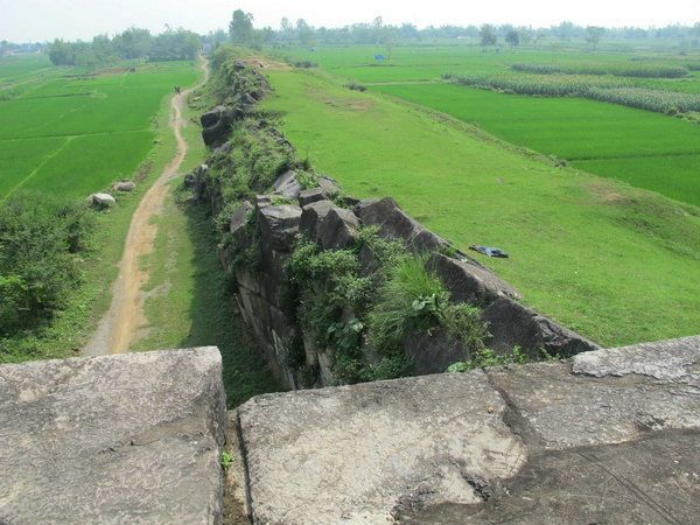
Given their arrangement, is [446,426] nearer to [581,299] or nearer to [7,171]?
[581,299]

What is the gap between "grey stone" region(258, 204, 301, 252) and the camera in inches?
484

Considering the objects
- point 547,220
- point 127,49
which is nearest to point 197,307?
Answer: point 547,220

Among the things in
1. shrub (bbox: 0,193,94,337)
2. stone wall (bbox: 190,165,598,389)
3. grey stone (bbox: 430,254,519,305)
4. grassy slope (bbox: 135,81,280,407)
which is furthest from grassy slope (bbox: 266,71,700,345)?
shrub (bbox: 0,193,94,337)

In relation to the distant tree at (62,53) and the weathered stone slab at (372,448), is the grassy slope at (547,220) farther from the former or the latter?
the distant tree at (62,53)

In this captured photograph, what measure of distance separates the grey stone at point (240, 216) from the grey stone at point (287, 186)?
934 millimetres

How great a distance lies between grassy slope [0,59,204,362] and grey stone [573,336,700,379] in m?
13.5

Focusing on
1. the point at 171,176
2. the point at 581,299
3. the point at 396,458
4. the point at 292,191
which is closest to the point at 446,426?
the point at 396,458

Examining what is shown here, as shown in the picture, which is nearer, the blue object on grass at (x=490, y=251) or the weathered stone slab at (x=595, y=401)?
the weathered stone slab at (x=595, y=401)

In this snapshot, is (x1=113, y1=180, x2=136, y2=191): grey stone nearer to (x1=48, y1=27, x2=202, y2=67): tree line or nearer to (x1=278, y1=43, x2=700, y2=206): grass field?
(x1=278, y1=43, x2=700, y2=206): grass field

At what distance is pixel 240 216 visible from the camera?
54.0 feet

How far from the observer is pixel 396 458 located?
3.18m

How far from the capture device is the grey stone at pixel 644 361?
3.97 m

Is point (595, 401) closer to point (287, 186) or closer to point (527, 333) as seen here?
point (527, 333)

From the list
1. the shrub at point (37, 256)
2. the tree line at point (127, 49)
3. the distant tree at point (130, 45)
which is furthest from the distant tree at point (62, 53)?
the shrub at point (37, 256)
